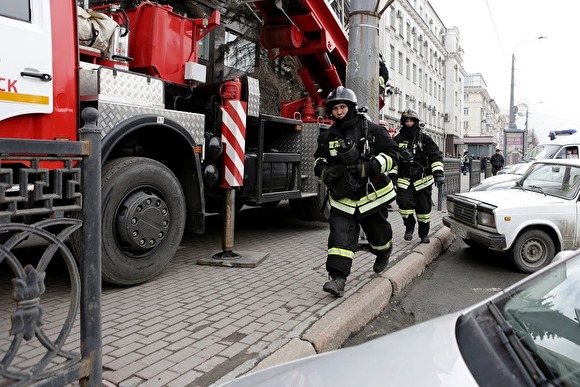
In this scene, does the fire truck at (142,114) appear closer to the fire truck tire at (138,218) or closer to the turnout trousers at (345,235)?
the fire truck tire at (138,218)

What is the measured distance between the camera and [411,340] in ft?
5.39

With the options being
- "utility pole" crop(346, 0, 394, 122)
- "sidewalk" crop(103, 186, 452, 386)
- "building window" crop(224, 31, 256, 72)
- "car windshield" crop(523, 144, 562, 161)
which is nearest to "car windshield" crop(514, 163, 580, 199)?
"sidewalk" crop(103, 186, 452, 386)

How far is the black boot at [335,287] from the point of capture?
392 cm

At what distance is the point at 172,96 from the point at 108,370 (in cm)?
292

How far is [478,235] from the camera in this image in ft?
19.3

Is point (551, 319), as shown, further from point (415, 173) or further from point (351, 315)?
point (415, 173)

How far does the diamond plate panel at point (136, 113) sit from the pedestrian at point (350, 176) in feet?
4.27

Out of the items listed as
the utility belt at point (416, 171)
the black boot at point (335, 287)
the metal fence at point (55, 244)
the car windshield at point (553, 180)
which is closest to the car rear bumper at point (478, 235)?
the utility belt at point (416, 171)

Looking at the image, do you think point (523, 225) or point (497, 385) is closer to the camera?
point (497, 385)

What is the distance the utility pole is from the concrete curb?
2.15m

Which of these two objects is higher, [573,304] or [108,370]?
[573,304]

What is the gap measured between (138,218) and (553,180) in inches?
211

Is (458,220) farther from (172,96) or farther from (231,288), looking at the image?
(172,96)

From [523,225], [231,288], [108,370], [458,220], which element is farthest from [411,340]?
[458,220]
